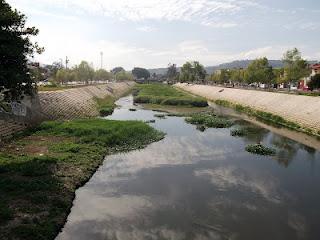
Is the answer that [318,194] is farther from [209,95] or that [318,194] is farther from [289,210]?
[209,95]

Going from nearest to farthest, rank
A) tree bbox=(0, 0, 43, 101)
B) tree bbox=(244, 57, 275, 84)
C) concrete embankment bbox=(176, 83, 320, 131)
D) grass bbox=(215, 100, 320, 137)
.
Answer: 1. tree bbox=(0, 0, 43, 101)
2. grass bbox=(215, 100, 320, 137)
3. concrete embankment bbox=(176, 83, 320, 131)
4. tree bbox=(244, 57, 275, 84)

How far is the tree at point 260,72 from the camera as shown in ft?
403

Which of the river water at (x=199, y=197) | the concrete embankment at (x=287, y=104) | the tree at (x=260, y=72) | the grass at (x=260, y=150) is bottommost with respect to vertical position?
the river water at (x=199, y=197)

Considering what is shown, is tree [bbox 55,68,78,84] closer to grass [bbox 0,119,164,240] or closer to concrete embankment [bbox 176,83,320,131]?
concrete embankment [bbox 176,83,320,131]

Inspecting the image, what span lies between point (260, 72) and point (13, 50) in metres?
108

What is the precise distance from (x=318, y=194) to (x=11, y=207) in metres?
19.5

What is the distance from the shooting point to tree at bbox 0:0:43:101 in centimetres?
2506

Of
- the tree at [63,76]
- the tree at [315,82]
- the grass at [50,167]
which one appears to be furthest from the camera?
the tree at [63,76]

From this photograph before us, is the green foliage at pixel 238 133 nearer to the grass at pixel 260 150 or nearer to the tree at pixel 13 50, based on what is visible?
the grass at pixel 260 150

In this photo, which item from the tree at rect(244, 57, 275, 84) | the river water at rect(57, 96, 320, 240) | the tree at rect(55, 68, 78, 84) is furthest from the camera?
the tree at rect(55, 68, 78, 84)

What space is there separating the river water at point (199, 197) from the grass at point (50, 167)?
999 mm

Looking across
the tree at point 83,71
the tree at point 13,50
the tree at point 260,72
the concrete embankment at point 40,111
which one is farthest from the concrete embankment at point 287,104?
the tree at point 83,71

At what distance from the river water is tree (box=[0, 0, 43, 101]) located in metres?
8.67

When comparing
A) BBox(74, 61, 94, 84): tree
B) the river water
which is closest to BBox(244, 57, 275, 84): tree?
BBox(74, 61, 94, 84): tree
